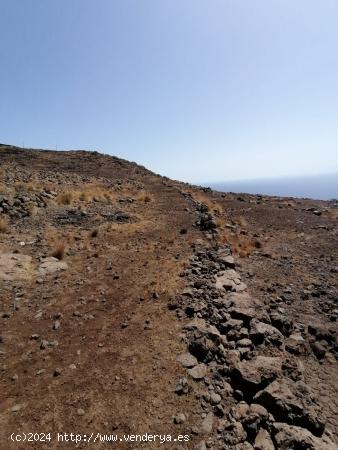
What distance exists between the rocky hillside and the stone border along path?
35 millimetres

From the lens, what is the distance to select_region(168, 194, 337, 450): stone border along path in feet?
22.2

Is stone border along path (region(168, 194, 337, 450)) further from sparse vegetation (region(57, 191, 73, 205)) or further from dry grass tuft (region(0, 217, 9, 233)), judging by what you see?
sparse vegetation (region(57, 191, 73, 205))

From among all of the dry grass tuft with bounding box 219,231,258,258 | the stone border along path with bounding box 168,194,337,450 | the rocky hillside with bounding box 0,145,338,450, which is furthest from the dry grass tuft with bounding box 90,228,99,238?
the stone border along path with bounding box 168,194,337,450

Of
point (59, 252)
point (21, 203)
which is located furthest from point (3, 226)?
point (21, 203)

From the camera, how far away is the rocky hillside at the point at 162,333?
6.96m

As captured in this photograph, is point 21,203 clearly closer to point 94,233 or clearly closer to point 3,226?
point 3,226

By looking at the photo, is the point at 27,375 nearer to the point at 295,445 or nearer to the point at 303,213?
the point at 295,445

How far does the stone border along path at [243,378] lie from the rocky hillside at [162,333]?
0.03 metres

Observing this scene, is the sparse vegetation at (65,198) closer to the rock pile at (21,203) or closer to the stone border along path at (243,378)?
the rock pile at (21,203)

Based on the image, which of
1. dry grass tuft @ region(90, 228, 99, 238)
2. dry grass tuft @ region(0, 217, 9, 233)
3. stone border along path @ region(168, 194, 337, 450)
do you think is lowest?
stone border along path @ region(168, 194, 337, 450)

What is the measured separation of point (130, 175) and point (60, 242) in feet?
80.2

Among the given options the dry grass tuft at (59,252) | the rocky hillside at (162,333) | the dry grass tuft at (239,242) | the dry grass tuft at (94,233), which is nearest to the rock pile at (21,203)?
the rocky hillside at (162,333)

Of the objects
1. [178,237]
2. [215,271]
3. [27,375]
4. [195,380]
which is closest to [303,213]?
[178,237]

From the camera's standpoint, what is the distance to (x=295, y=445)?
6.55 meters
